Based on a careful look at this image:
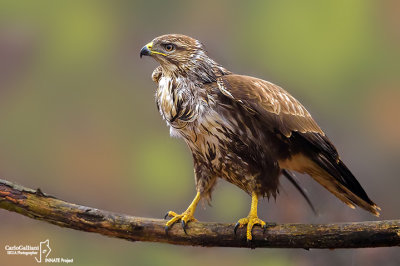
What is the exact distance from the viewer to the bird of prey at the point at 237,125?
3.02 metres

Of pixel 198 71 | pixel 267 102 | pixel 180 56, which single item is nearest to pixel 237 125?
pixel 267 102

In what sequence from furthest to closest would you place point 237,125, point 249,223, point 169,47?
point 169,47
point 237,125
point 249,223

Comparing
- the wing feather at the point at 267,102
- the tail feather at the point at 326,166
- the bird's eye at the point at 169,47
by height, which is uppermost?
the bird's eye at the point at 169,47

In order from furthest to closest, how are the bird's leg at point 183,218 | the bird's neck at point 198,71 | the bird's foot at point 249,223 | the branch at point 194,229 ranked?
the bird's neck at point 198,71, the bird's leg at point 183,218, the bird's foot at point 249,223, the branch at point 194,229

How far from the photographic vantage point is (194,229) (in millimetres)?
2967

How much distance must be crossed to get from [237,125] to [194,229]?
64 centimetres

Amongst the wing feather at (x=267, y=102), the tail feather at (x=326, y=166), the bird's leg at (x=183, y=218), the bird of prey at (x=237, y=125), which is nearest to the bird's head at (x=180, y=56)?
the bird of prey at (x=237, y=125)

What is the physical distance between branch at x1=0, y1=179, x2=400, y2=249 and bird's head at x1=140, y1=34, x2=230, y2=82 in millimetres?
892

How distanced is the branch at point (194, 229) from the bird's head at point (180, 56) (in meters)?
0.89

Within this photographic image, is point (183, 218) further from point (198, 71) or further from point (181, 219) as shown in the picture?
point (198, 71)

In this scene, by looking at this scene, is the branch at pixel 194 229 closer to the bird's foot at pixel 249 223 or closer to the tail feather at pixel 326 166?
the bird's foot at pixel 249 223

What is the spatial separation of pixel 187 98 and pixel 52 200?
0.94 meters

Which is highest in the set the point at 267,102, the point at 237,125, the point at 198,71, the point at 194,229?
the point at 198,71

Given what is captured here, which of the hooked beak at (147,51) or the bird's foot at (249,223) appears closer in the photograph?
the bird's foot at (249,223)
